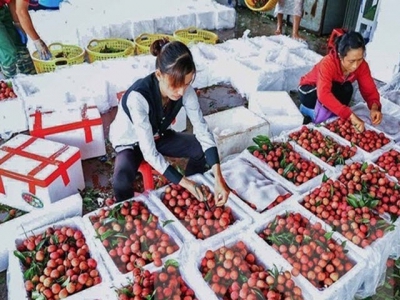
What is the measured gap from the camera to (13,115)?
3.40 metres

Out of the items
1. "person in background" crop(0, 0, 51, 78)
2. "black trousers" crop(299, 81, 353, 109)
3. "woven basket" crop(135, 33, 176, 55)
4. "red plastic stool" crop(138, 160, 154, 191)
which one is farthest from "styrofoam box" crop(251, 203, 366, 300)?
"woven basket" crop(135, 33, 176, 55)

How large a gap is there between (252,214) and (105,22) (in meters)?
3.98

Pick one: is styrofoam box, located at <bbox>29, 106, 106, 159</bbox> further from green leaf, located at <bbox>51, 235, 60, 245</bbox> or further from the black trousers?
the black trousers

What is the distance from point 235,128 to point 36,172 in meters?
1.49

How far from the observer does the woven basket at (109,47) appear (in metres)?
4.31

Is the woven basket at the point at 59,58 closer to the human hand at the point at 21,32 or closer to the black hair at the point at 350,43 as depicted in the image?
the human hand at the point at 21,32

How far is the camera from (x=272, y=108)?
3.56 meters

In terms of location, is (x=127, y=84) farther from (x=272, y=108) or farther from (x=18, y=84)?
(x=272, y=108)

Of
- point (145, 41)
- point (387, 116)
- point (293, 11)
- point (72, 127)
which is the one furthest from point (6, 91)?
point (293, 11)

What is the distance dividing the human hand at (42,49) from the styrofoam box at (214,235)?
1.99 m

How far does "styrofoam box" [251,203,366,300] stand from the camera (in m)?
1.78

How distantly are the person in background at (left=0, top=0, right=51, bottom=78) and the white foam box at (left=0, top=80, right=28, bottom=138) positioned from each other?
0.30m

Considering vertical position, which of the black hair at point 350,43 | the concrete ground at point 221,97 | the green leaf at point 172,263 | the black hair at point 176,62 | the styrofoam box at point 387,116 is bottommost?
the concrete ground at point 221,97

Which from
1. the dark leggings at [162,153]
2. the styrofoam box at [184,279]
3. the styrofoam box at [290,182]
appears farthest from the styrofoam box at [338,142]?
the styrofoam box at [184,279]
